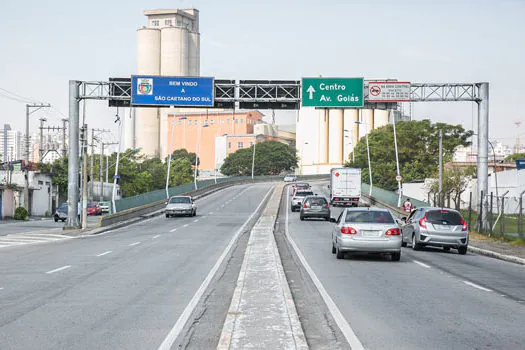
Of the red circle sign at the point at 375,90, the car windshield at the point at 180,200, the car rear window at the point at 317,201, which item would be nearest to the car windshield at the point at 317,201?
the car rear window at the point at 317,201

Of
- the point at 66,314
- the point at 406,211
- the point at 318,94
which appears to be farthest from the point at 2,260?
the point at 406,211

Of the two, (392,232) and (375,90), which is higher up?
(375,90)

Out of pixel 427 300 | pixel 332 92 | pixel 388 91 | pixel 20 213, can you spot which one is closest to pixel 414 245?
pixel 427 300

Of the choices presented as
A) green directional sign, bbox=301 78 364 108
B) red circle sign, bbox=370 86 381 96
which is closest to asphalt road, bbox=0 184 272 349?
green directional sign, bbox=301 78 364 108

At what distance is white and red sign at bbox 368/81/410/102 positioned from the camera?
42.2m

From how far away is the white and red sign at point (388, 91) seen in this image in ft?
138

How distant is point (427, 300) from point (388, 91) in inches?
1243

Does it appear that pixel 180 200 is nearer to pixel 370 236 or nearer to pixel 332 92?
pixel 332 92

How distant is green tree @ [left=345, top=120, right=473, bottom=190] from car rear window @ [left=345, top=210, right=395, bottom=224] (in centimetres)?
7582

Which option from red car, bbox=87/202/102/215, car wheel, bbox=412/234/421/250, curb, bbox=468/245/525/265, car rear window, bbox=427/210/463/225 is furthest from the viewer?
red car, bbox=87/202/102/215

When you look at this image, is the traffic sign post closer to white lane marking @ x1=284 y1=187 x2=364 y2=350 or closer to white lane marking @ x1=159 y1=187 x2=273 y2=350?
white lane marking @ x1=159 y1=187 x2=273 y2=350

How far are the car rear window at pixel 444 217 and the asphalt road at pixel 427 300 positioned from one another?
8.94ft

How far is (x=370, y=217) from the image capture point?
21062 millimetres

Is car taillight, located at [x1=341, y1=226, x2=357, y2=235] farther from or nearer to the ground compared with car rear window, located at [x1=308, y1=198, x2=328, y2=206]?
farther from the ground
